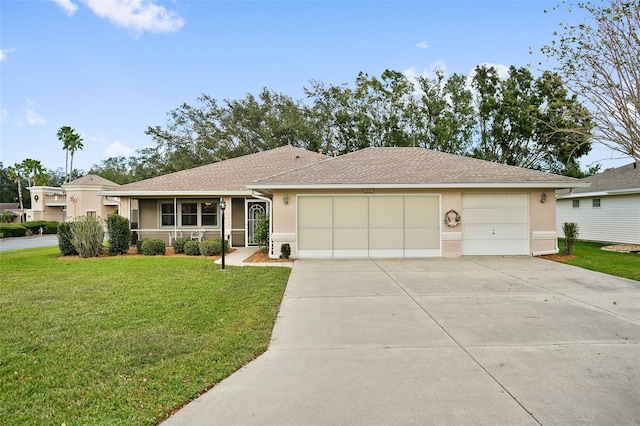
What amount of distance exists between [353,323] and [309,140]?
87.9 ft

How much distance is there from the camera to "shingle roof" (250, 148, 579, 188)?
1277 centimetres

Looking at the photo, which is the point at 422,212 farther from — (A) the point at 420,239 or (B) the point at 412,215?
(A) the point at 420,239

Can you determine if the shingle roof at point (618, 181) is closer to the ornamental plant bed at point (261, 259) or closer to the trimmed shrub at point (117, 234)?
the ornamental plant bed at point (261, 259)

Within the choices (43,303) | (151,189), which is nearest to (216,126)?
(151,189)

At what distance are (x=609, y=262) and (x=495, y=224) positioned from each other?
3437 millimetres

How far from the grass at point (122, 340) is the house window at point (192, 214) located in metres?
7.21

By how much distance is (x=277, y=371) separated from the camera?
3959mm

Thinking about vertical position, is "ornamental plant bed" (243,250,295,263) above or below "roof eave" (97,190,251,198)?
below

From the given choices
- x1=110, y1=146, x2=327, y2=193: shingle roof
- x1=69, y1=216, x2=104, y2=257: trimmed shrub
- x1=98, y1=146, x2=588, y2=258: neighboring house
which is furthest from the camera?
x1=110, y1=146, x2=327, y2=193: shingle roof

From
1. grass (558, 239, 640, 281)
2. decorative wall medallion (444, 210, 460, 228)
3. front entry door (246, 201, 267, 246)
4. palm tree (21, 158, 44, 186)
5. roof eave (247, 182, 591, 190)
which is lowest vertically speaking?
grass (558, 239, 640, 281)

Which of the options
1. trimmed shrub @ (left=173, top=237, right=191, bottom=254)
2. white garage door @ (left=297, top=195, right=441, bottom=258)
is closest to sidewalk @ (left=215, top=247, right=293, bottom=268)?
white garage door @ (left=297, top=195, right=441, bottom=258)

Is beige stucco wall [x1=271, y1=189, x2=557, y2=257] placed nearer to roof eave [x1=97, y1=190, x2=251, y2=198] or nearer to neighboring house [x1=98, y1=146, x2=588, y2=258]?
neighboring house [x1=98, y1=146, x2=588, y2=258]

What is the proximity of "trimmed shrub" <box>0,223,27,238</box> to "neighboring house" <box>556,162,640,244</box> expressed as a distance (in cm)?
3512

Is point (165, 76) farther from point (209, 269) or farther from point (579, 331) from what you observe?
point (579, 331)
